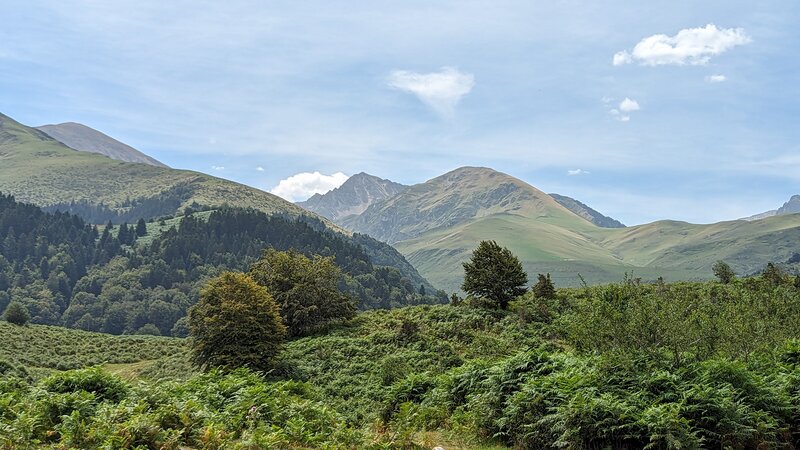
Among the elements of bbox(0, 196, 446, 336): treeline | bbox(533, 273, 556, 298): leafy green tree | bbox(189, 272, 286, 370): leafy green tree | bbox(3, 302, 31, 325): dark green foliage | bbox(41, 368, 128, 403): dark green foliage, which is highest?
bbox(533, 273, 556, 298): leafy green tree

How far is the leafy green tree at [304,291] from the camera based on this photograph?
142 feet

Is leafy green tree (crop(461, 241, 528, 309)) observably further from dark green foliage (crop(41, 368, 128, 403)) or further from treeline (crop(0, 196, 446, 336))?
treeline (crop(0, 196, 446, 336))

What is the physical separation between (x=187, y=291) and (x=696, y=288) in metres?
164

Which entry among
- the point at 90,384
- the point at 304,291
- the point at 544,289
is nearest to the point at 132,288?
the point at 304,291

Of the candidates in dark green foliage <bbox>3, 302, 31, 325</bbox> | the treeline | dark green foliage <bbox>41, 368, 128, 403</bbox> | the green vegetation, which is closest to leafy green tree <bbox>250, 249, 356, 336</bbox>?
the green vegetation

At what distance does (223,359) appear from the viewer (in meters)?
30.6

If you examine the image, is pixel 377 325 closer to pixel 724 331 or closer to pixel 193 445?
pixel 724 331

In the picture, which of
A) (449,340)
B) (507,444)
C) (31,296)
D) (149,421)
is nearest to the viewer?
(149,421)

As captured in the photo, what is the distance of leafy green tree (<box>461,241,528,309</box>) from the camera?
42719 millimetres

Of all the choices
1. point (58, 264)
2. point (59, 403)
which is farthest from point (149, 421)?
point (58, 264)

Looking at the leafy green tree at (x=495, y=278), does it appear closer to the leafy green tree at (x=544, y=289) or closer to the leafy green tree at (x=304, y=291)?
the leafy green tree at (x=544, y=289)

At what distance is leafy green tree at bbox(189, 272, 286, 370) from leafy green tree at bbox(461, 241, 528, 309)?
17.4 m

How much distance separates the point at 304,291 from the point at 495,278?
1668 centimetres

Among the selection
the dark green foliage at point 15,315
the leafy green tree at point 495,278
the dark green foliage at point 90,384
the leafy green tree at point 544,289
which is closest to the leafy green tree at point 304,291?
the leafy green tree at point 495,278
